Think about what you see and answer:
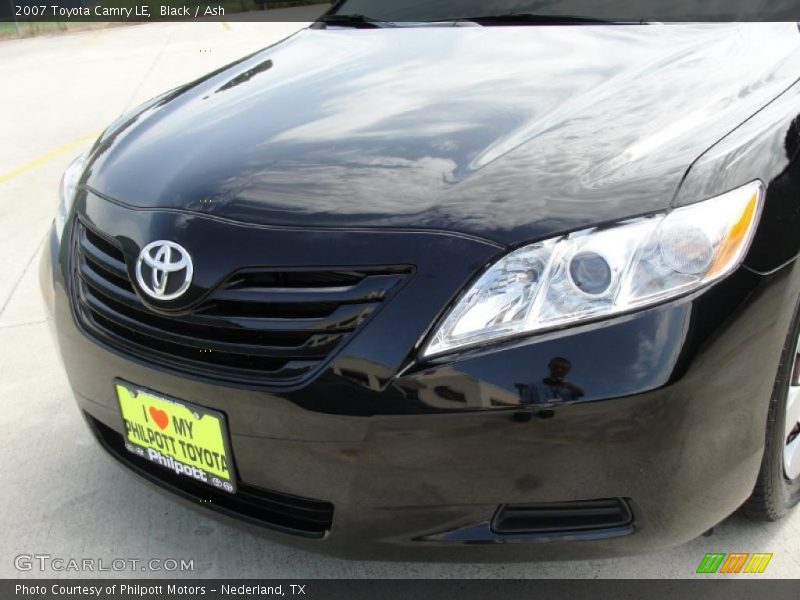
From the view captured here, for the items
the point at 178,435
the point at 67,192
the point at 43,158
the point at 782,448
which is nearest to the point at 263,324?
the point at 178,435

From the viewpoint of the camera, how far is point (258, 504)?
1866 millimetres

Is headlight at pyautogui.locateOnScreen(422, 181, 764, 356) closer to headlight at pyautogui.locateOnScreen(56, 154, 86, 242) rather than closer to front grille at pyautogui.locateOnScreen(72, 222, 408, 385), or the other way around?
front grille at pyautogui.locateOnScreen(72, 222, 408, 385)

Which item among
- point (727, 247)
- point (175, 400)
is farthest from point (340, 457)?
point (727, 247)

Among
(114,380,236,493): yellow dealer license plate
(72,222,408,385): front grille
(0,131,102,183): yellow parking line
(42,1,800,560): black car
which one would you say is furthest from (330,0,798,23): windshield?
(0,131,102,183): yellow parking line


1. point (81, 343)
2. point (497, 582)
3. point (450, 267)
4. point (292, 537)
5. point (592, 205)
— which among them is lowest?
point (497, 582)

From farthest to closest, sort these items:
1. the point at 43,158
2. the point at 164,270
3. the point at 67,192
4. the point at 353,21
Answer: the point at 43,158 → the point at 353,21 → the point at 67,192 → the point at 164,270

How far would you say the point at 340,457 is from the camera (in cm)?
165

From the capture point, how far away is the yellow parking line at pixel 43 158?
6402 millimetres

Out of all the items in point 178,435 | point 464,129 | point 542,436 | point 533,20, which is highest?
point 533,20

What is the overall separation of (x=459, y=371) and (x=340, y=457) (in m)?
0.30

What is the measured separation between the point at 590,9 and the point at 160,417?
5.89 ft

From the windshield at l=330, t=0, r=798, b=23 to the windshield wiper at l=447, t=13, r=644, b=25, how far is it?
0.04ft

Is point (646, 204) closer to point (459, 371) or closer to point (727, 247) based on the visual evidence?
point (727, 247)

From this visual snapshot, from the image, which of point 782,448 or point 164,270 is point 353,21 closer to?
point 164,270
